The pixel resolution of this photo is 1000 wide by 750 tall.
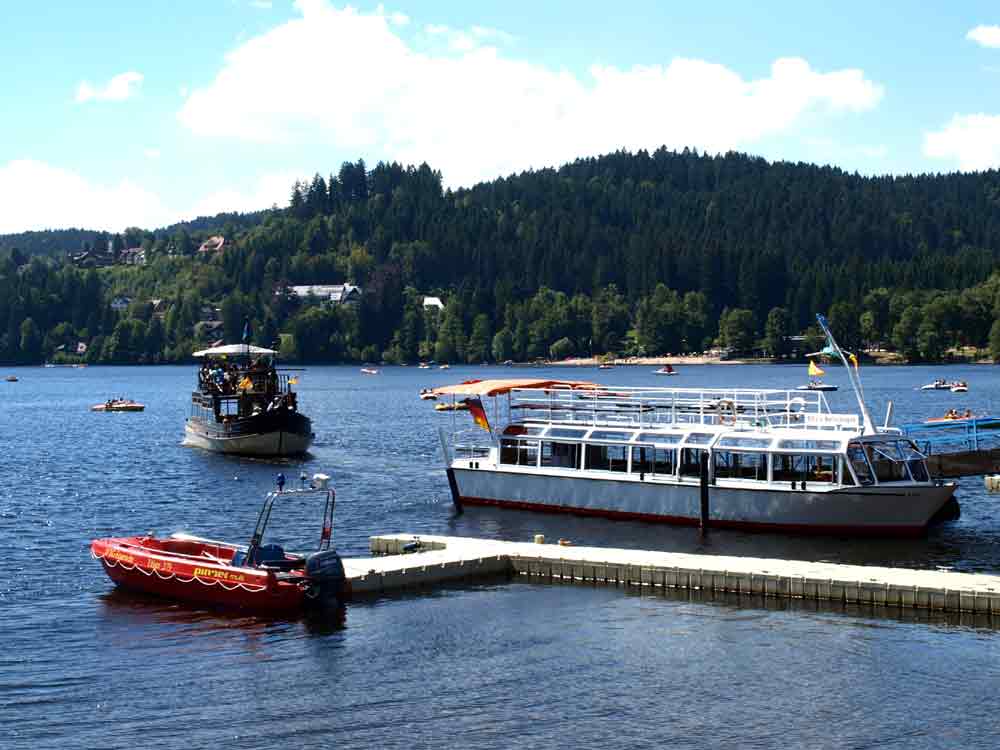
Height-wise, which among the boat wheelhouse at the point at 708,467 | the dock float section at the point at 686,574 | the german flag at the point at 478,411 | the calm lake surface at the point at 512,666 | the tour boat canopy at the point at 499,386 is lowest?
the calm lake surface at the point at 512,666

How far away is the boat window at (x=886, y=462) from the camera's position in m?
53.1

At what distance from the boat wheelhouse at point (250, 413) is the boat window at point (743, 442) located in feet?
148

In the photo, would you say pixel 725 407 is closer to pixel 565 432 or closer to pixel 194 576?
pixel 565 432

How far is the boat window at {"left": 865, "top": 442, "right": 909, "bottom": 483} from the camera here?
174ft

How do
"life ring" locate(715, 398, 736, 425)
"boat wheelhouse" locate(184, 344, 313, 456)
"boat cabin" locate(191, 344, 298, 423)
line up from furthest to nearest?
"boat cabin" locate(191, 344, 298, 423) → "boat wheelhouse" locate(184, 344, 313, 456) → "life ring" locate(715, 398, 736, 425)

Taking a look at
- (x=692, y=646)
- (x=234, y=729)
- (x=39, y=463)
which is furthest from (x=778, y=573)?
(x=39, y=463)

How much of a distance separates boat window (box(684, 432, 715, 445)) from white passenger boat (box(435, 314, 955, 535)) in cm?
6

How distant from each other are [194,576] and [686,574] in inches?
631

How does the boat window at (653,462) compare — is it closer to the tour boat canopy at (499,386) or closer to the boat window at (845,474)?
the tour boat canopy at (499,386)

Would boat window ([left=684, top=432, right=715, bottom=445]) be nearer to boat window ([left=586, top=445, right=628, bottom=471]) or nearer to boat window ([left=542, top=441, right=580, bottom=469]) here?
boat window ([left=586, top=445, right=628, bottom=471])

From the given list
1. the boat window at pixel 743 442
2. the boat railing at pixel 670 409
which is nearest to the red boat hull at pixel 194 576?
the boat railing at pixel 670 409

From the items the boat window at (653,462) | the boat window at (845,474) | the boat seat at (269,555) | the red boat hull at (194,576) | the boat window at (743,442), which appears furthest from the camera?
the boat window at (653,462)

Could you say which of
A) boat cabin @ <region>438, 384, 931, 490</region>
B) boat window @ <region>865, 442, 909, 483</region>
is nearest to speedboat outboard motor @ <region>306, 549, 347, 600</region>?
boat cabin @ <region>438, 384, 931, 490</region>

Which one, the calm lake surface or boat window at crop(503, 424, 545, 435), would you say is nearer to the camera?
the calm lake surface
